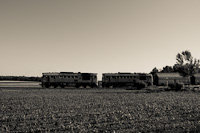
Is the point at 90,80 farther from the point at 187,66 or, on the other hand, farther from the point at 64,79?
the point at 187,66

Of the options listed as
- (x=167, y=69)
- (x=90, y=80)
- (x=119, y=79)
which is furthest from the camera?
(x=167, y=69)

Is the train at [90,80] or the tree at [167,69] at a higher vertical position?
the tree at [167,69]

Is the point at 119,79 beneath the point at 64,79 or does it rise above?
beneath

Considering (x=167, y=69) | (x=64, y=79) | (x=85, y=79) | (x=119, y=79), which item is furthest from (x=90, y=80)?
(x=167, y=69)

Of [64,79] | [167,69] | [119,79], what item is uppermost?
[167,69]

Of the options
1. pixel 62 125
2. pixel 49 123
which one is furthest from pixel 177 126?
pixel 49 123

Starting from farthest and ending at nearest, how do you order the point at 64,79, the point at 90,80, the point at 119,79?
the point at 119,79 < the point at 90,80 < the point at 64,79

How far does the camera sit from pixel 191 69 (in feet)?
232

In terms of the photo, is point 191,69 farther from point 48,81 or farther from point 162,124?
point 162,124

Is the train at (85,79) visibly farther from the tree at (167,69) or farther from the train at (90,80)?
the tree at (167,69)

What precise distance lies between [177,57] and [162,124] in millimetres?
72254

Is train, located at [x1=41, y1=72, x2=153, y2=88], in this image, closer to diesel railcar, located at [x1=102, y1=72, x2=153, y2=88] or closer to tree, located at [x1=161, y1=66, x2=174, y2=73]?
diesel railcar, located at [x1=102, y1=72, x2=153, y2=88]

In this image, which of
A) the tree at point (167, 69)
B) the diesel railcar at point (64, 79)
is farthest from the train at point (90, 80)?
the tree at point (167, 69)

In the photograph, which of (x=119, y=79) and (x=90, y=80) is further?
(x=119, y=79)
